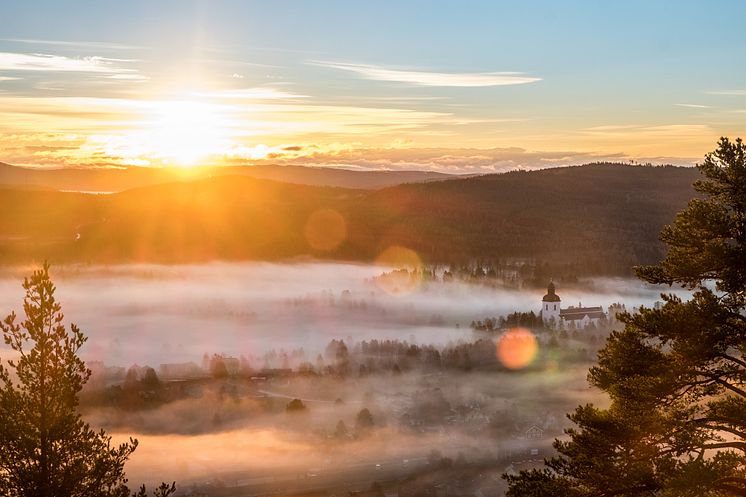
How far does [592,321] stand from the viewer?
489 ft

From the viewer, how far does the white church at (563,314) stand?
148375 millimetres

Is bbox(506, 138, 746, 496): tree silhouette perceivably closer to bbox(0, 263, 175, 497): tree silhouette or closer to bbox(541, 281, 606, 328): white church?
bbox(0, 263, 175, 497): tree silhouette

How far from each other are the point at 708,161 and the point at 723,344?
3844 mm

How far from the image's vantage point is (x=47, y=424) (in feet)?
68.3

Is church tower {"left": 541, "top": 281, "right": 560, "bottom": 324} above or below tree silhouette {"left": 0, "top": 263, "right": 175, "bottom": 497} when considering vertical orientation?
below

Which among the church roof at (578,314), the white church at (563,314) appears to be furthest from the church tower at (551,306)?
the church roof at (578,314)

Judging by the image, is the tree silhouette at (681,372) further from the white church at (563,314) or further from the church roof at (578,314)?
the church roof at (578,314)

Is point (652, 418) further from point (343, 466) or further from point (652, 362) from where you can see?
point (343, 466)

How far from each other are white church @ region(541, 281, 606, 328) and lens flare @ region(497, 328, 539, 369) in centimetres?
608

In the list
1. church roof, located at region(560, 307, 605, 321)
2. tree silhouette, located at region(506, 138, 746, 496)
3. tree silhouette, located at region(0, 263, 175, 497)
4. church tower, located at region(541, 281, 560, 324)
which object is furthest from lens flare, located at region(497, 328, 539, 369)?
tree silhouette, located at region(506, 138, 746, 496)

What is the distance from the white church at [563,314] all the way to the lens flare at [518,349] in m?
6.08

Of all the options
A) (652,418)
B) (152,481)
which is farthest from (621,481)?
(152,481)

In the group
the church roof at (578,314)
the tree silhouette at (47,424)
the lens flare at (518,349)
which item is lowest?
the lens flare at (518,349)

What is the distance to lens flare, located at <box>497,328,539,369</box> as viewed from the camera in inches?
6024
